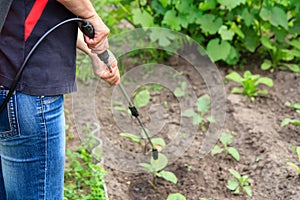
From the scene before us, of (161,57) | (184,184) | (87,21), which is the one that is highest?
(87,21)

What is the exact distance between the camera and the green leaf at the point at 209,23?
13.2ft

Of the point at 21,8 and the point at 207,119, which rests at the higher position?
the point at 21,8

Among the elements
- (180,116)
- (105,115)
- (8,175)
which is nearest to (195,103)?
(180,116)

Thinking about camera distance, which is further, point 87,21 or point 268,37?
point 268,37

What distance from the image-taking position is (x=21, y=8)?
1492mm

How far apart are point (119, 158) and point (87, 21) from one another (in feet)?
5.42

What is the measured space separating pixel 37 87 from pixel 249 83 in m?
2.40

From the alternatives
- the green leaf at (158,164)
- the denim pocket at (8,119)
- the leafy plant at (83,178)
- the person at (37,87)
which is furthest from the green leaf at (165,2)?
the denim pocket at (8,119)

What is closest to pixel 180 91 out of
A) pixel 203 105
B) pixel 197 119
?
pixel 203 105

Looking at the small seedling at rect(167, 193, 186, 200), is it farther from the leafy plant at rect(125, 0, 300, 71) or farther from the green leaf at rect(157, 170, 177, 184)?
the leafy plant at rect(125, 0, 300, 71)

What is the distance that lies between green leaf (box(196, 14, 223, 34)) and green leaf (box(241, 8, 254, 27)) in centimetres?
18

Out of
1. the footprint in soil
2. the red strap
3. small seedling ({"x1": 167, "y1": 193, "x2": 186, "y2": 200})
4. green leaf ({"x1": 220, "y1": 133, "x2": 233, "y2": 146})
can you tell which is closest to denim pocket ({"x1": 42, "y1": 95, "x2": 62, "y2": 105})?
the red strap

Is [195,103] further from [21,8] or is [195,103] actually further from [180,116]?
[21,8]

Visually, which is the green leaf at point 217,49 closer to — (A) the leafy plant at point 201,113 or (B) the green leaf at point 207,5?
(B) the green leaf at point 207,5
